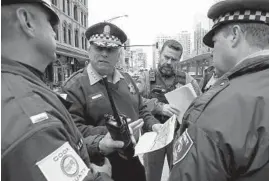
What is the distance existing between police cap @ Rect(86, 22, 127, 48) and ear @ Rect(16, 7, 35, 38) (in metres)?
1.37

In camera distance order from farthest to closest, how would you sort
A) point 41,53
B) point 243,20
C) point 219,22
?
point 219,22
point 243,20
point 41,53

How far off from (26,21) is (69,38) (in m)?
30.3

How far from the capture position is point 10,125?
0.84 meters

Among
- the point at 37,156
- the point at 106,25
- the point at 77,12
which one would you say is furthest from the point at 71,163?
the point at 77,12

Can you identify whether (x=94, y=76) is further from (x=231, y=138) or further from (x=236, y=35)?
(x=231, y=138)

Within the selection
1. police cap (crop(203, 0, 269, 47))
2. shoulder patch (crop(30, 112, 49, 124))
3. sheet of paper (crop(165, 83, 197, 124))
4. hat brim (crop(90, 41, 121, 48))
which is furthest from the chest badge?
shoulder patch (crop(30, 112, 49, 124))

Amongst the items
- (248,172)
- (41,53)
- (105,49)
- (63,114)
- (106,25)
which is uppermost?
(106,25)

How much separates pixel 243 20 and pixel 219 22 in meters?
0.15

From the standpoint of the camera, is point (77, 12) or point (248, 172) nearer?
point (248, 172)

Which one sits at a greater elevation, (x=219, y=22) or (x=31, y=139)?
(x=219, y=22)

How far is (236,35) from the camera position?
142 centimetres

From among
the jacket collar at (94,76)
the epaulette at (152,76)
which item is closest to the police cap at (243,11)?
the jacket collar at (94,76)

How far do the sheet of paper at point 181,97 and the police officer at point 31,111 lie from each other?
1534 millimetres

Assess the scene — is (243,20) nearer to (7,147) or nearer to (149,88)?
(7,147)
